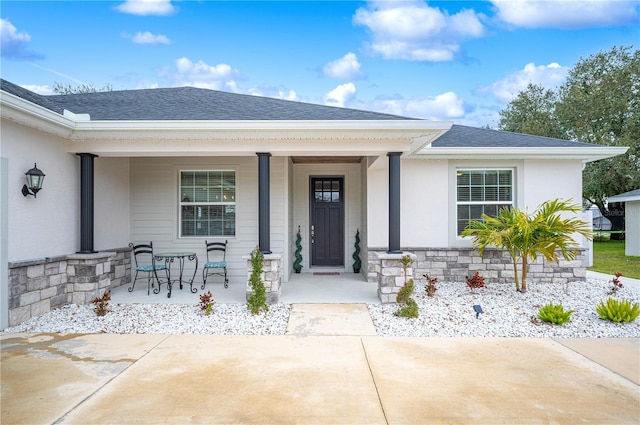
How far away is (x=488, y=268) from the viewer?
6.99m

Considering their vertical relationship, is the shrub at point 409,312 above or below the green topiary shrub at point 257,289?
below

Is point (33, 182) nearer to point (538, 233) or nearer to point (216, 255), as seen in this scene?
point (216, 255)

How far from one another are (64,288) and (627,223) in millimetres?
16670

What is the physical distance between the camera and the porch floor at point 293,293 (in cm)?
566

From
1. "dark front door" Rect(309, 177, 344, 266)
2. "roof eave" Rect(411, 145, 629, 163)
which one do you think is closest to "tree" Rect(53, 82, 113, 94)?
"dark front door" Rect(309, 177, 344, 266)

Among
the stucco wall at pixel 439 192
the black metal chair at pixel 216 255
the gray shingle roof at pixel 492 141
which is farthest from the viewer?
the stucco wall at pixel 439 192

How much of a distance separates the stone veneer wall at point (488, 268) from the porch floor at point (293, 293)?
72cm

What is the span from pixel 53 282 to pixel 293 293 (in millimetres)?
3552

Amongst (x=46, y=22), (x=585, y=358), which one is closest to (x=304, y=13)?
(x=46, y=22)

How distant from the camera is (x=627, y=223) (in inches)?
505

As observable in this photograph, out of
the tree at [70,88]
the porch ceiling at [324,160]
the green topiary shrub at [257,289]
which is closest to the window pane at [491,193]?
the porch ceiling at [324,160]

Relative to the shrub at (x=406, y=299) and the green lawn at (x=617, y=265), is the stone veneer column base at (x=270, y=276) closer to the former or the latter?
the shrub at (x=406, y=299)

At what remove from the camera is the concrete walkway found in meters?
2.59

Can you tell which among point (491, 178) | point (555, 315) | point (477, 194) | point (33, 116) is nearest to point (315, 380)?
point (555, 315)
